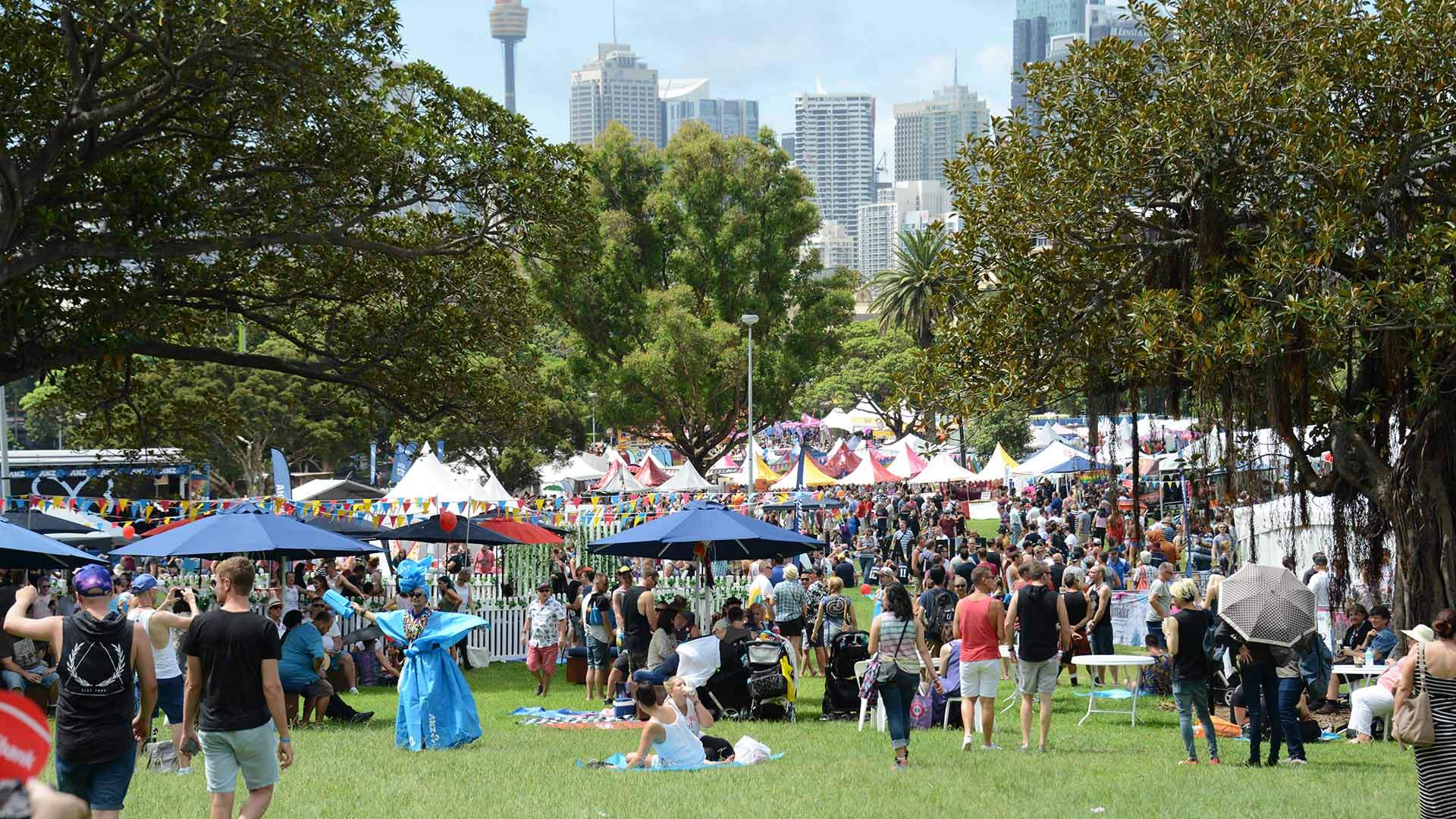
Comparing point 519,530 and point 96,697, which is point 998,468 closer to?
point 519,530

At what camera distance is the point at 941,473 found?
46312 millimetres

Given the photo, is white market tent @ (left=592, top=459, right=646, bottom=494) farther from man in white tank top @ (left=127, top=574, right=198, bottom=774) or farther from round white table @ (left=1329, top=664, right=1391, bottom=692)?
man in white tank top @ (left=127, top=574, right=198, bottom=774)

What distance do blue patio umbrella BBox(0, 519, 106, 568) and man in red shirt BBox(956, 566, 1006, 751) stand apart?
8710mm

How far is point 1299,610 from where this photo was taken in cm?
1105

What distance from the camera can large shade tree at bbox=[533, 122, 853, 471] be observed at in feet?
150

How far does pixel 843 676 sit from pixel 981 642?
12.0ft

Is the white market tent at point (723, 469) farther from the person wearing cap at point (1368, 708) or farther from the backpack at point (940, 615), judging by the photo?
the person wearing cap at point (1368, 708)

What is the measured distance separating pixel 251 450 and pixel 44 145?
40416 mm

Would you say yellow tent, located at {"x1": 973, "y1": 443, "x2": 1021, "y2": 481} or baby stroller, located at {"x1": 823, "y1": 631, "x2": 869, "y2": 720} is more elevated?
yellow tent, located at {"x1": 973, "y1": 443, "x2": 1021, "y2": 481}

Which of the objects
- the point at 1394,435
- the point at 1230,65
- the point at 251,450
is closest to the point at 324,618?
the point at 1230,65

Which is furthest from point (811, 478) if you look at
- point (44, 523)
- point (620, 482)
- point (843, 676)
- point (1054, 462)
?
point (843, 676)

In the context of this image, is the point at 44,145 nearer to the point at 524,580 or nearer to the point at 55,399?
the point at 55,399

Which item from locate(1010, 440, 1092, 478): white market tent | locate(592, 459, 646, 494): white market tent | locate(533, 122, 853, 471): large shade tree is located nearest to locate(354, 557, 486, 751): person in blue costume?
Answer: locate(592, 459, 646, 494): white market tent

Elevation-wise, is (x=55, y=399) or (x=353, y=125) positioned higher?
(x=353, y=125)
